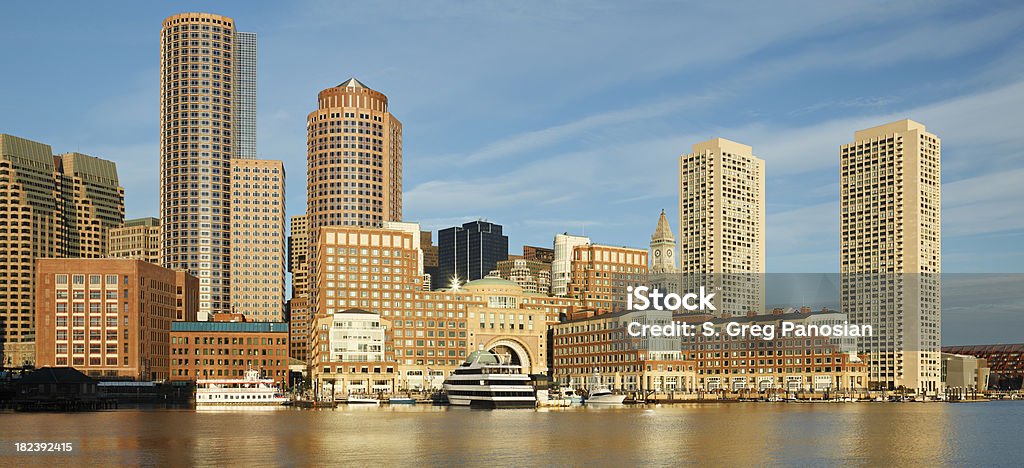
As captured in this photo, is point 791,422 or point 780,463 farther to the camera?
point 791,422

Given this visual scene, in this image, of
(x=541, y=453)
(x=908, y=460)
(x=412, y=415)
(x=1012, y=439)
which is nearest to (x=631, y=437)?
(x=541, y=453)

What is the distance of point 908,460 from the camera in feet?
347

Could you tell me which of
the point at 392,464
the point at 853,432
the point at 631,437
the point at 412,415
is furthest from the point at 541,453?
the point at 412,415

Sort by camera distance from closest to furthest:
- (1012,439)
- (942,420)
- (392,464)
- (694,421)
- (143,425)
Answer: (392,464), (1012,439), (143,425), (694,421), (942,420)

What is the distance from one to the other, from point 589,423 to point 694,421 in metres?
17.5

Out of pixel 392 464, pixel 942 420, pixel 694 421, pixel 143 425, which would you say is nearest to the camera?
pixel 392 464

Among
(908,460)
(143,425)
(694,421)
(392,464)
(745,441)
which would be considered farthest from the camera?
(694,421)

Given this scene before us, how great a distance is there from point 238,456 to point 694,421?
275 feet

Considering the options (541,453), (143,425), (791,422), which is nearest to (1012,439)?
(791,422)

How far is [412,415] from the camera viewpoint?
18838 cm

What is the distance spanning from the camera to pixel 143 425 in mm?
156625

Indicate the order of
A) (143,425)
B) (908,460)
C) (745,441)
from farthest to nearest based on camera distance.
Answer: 1. (143,425)
2. (745,441)
3. (908,460)

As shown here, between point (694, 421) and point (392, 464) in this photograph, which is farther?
point (694, 421)

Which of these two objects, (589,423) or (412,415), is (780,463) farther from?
(412,415)
